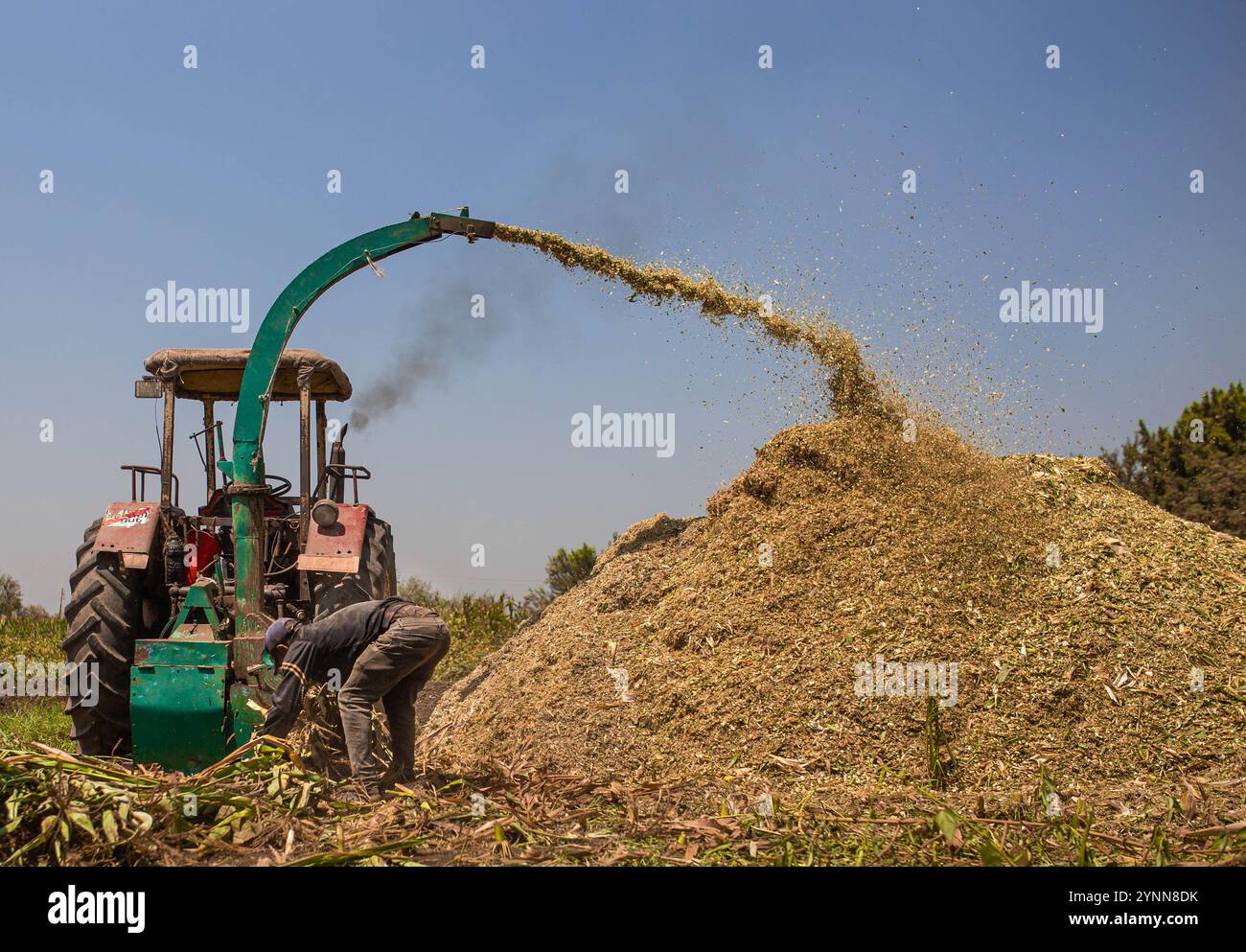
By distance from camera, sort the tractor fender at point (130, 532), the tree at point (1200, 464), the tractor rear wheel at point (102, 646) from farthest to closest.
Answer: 1. the tree at point (1200, 464)
2. the tractor fender at point (130, 532)
3. the tractor rear wheel at point (102, 646)

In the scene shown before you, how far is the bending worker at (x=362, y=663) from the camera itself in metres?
5.23

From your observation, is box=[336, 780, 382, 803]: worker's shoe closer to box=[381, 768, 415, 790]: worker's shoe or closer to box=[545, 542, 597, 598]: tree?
box=[381, 768, 415, 790]: worker's shoe

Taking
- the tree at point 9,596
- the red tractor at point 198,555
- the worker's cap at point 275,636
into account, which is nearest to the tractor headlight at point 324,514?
the red tractor at point 198,555

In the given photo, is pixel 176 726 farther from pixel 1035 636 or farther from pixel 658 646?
pixel 1035 636

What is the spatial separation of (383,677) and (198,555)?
2200 millimetres

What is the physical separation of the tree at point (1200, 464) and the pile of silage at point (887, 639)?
583cm

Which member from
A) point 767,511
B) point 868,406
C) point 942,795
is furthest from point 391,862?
point 868,406

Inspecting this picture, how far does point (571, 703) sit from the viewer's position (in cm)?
Answer: 636

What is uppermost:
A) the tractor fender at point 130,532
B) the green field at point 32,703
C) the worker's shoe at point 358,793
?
the tractor fender at point 130,532

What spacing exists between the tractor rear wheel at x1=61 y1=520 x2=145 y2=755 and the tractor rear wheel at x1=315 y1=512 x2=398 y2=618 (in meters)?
1.13

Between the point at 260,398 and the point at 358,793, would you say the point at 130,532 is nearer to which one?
the point at 260,398

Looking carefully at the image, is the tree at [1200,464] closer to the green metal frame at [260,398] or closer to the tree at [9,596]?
the green metal frame at [260,398]

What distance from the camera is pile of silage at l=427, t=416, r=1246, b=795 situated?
18.3 ft

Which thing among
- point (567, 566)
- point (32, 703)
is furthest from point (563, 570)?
point (32, 703)
